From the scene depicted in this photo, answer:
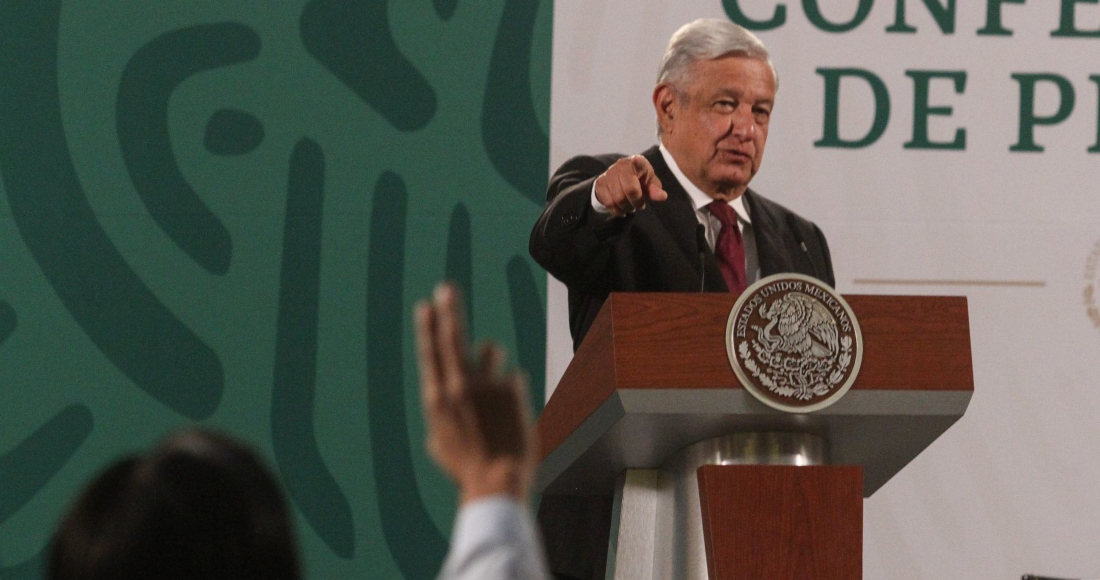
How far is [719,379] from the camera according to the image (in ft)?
6.41

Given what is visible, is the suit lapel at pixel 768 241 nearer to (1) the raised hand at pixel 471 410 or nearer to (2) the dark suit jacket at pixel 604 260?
(2) the dark suit jacket at pixel 604 260

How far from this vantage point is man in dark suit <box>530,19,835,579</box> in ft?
8.53

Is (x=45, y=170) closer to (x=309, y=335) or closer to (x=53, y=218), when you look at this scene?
(x=53, y=218)

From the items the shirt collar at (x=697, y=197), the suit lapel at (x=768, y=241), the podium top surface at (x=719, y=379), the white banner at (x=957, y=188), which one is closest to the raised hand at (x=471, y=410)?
the podium top surface at (x=719, y=379)

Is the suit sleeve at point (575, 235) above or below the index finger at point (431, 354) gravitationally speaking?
above

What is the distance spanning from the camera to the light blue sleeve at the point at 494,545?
78 cm

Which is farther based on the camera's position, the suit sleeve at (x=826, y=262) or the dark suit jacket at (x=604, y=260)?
the suit sleeve at (x=826, y=262)

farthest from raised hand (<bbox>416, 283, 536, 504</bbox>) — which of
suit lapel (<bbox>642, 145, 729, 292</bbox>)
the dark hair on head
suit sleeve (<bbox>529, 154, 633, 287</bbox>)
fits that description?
suit lapel (<bbox>642, 145, 729, 292</bbox>)

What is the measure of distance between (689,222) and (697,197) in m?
0.12

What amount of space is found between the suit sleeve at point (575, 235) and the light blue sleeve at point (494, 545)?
1.54 metres

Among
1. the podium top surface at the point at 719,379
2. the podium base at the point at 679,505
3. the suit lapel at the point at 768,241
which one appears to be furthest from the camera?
the suit lapel at the point at 768,241

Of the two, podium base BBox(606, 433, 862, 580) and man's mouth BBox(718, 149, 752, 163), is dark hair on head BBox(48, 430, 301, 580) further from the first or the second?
man's mouth BBox(718, 149, 752, 163)

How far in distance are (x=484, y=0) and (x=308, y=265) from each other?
834 mm

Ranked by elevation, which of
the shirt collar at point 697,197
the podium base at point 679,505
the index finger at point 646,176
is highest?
the shirt collar at point 697,197
